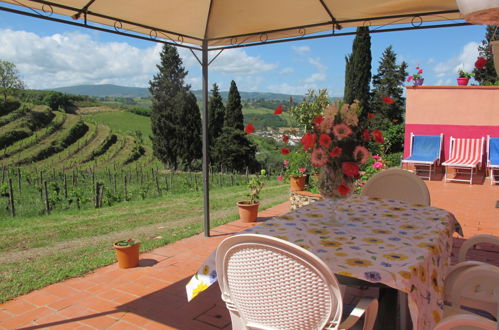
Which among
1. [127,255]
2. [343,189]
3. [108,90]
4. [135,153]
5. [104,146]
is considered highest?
[108,90]

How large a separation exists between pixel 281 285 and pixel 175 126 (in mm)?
25096

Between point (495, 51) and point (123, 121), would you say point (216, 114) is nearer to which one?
point (123, 121)

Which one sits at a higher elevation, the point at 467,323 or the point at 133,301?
the point at 467,323

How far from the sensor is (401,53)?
2072 cm

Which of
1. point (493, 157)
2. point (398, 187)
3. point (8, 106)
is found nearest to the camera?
point (398, 187)

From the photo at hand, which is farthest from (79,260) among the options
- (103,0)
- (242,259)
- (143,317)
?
(242,259)

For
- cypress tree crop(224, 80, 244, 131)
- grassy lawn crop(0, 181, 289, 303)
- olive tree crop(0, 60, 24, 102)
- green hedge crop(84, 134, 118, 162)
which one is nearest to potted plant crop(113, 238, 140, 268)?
grassy lawn crop(0, 181, 289, 303)

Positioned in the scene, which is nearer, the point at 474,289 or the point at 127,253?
the point at 474,289

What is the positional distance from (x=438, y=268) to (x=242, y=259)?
3.19 ft

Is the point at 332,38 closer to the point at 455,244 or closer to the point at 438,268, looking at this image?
the point at 455,244

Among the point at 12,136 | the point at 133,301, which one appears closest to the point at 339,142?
the point at 133,301

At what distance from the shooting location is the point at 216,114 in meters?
26.0

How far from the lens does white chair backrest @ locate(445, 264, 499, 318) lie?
187 centimetres

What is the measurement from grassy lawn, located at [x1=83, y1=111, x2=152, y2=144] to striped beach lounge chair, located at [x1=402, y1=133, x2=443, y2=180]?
25527mm
